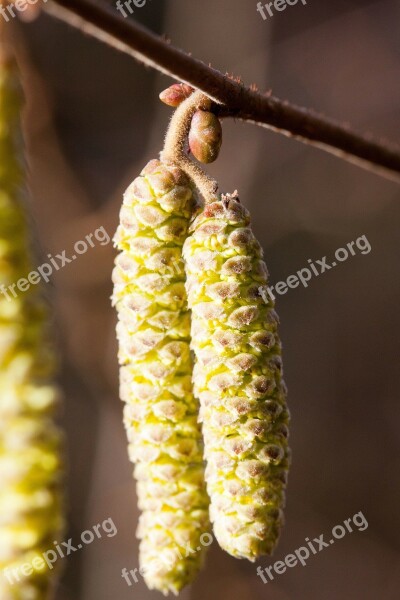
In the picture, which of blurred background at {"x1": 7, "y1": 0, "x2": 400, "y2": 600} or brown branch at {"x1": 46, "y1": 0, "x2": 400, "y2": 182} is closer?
brown branch at {"x1": 46, "y1": 0, "x2": 400, "y2": 182}

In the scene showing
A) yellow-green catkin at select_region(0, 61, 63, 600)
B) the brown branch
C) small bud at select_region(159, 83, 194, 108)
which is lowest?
yellow-green catkin at select_region(0, 61, 63, 600)

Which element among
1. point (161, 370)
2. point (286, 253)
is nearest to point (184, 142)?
point (161, 370)

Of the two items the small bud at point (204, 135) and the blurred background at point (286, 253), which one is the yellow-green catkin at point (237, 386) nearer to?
the small bud at point (204, 135)

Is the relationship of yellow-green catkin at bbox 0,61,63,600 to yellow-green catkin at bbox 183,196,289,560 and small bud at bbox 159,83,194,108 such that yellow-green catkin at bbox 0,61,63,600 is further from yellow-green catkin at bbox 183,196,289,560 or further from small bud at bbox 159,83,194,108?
small bud at bbox 159,83,194,108

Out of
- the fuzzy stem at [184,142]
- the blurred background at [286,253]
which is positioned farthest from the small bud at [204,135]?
the blurred background at [286,253]

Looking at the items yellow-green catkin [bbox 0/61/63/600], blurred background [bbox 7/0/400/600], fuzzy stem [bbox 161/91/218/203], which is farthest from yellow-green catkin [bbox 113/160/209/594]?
blurred background [bbox 7/0/400/600]

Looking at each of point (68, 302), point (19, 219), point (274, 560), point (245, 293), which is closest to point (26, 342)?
point (19, 219)
